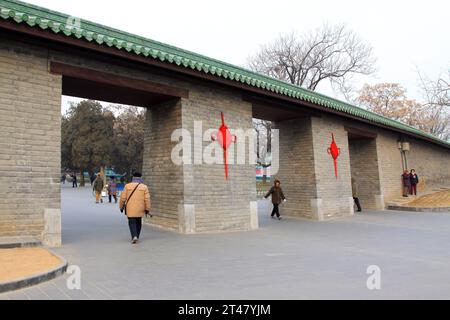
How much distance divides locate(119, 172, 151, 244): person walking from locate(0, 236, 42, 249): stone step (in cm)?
167

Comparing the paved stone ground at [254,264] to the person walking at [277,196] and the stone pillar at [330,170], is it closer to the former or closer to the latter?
the person walking at [277,196]

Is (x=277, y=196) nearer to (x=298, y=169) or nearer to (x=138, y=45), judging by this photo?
(x=298, y=169)

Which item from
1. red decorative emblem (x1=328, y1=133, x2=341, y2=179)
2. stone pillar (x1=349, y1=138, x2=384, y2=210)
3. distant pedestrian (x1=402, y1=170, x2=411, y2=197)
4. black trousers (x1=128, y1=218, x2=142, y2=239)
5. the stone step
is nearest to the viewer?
the stone step

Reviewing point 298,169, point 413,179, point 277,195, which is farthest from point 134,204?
point 413,179

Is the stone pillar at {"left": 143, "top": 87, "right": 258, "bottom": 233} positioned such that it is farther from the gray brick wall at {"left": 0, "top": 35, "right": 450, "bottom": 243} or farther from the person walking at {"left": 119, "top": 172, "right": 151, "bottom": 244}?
the person walking at {"left": 119, "top": 172, "right": 151, "bottom": 244}

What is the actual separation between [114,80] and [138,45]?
2.99 ft

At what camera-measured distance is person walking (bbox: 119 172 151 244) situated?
7.28m

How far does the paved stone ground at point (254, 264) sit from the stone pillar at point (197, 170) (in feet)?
1.83

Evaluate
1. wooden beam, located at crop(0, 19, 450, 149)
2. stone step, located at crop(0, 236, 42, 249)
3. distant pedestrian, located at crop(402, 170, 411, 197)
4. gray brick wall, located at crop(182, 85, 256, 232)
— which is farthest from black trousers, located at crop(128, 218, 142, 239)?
distant pedestrian, located at crop(402, 170, 411, 197)

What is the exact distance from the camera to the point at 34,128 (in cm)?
666

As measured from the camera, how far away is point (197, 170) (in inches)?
355

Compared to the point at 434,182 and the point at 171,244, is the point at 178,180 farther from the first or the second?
the point at 434,182

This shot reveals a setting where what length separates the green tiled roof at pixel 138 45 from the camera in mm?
6176
